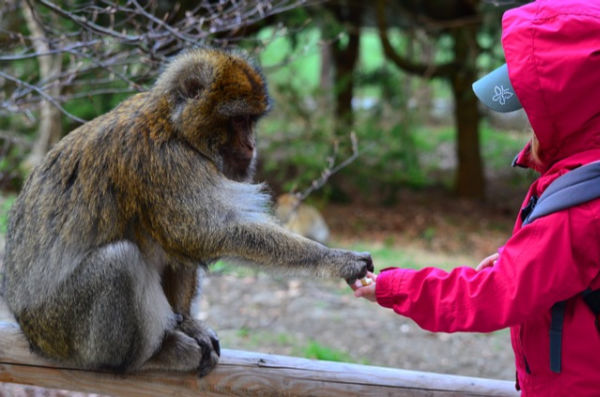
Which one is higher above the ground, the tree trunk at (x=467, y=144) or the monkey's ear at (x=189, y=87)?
the monkey's ear at (x=189, y=87)

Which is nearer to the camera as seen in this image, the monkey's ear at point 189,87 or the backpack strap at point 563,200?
the backpack strap at point 563,200

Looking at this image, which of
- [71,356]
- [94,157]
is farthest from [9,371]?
[94,157]

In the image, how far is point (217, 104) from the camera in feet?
10.4

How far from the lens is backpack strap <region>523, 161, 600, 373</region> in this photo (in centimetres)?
204

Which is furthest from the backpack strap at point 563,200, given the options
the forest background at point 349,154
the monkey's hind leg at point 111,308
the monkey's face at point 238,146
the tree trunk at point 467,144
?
the tree trunk at point 467,144

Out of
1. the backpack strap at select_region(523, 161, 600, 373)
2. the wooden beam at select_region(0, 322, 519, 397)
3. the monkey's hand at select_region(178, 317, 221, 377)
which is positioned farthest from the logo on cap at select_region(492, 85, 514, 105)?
the monkey's hand at select_region(178, 317, 221, 377)

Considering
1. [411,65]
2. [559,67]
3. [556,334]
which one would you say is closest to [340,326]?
[556,334]

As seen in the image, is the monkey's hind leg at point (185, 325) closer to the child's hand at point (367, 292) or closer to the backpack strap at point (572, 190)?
the child's hand at point (367, 292)

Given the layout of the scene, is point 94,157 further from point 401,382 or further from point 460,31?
point 460,31

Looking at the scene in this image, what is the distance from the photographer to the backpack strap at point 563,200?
204 centimetres

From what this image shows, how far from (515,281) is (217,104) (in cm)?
163

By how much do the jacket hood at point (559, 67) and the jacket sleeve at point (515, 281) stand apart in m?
0.27

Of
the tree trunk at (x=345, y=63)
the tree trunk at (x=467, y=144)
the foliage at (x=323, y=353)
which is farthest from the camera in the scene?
the tree trunk at (x=467, y=144)

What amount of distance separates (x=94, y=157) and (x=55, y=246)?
17.1 inches
